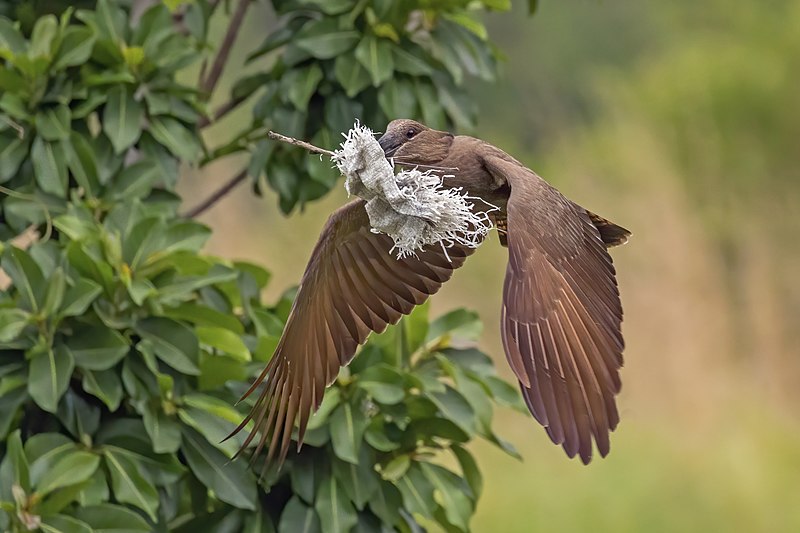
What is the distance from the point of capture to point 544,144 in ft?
34.1

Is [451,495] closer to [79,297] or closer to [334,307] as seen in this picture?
[334,307]

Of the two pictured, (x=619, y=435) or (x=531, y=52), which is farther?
(x=531, y=52)

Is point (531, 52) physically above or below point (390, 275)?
below

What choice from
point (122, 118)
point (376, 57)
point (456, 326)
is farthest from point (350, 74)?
point (456, 326)

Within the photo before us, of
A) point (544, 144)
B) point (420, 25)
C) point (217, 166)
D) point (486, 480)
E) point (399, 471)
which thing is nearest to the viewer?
point (399, 471)

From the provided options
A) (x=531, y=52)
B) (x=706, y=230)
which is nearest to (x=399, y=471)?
(x=706, y=230)

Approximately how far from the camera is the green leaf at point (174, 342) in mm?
2912

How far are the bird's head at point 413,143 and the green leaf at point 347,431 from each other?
21.9 inches

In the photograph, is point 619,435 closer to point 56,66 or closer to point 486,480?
point 486,480

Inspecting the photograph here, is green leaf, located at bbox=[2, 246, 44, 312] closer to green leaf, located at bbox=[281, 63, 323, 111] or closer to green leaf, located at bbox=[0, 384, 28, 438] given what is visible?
green leaf, located at bbox=[0, 384, 28, 438]

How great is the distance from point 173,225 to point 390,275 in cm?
49

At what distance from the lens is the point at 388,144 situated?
276 centimetres

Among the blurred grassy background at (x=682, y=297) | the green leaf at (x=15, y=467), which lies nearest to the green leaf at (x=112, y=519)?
the green leaf at (x=15, y=467)

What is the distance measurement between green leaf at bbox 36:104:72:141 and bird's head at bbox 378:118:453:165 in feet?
2.50
